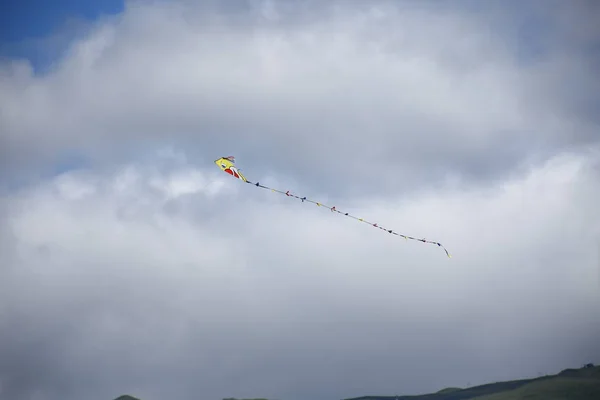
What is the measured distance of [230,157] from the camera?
561ft

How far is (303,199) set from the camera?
154 metres

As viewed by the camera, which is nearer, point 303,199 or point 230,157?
point 303,199

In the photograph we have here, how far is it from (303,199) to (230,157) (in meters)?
25.4

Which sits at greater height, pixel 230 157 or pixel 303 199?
pixel 230 157
